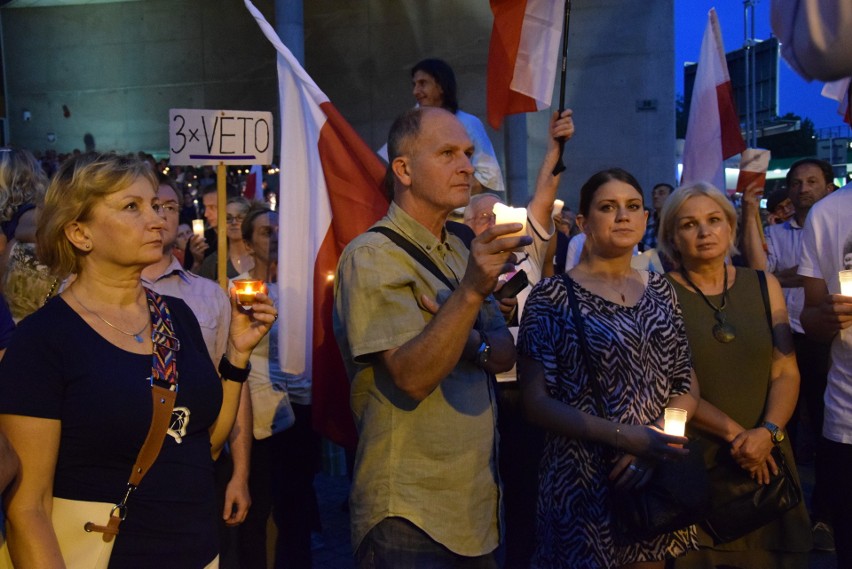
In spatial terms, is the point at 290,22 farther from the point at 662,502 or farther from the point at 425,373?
the point at 425,373

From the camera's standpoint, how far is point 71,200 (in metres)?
2.76

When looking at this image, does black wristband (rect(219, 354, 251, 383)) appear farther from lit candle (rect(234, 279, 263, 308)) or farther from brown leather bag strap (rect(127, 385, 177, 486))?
brown leather bag strap (rect(127, 385, 177, 486))

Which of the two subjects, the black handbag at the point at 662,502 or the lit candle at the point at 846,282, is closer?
the black handbag at the point at 662,502

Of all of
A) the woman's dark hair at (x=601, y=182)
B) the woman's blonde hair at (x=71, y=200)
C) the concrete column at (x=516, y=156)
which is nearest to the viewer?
the woman's blonde hair at (x=71, y=200)

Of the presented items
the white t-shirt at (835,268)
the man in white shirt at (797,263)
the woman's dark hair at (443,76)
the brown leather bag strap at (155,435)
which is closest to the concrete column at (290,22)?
the man in white shirt at (797,263)

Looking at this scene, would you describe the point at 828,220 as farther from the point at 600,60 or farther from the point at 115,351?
the point at 600,60

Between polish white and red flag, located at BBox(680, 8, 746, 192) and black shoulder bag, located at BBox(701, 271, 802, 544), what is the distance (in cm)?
259

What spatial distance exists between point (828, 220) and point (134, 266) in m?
2.90

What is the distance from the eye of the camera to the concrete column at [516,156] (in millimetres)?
A: 16578

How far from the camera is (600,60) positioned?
18.3 meters

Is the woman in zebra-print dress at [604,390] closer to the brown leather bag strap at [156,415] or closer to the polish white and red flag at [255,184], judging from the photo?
the brown leather bag strap at [156,415]

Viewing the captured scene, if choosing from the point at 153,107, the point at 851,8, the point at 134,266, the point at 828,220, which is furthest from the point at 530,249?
the point at 153,107

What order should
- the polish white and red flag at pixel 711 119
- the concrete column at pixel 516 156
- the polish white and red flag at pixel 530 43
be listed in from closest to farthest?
the polish white and red flag at pixel 530 43, the polish white and red flag at pixel 711 119, the concrete column at pixel 516 156

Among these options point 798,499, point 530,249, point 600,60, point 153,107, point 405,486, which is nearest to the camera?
point 405,486
